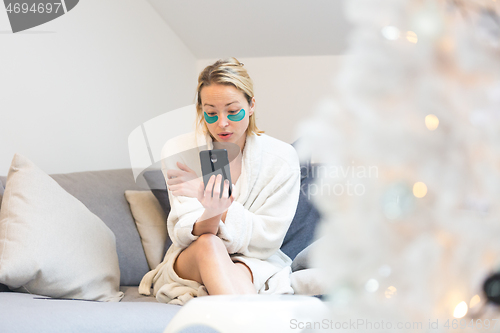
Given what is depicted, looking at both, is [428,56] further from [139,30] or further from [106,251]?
[139,30]

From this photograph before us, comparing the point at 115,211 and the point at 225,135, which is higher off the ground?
the point at 225,135

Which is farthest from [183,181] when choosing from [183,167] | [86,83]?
[86,83]

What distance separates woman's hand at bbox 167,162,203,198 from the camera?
159 cm

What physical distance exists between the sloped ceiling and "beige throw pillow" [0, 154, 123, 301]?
177cm

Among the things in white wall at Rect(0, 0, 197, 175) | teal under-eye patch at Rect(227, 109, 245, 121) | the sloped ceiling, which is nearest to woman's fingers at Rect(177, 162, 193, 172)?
teal under-eye patch at Rect(227, 109, 245, 121)

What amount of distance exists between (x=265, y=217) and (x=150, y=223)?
51 centimetres

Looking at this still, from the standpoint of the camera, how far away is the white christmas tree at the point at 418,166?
0.84ft

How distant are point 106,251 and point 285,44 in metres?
1.97

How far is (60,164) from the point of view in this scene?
6.49 ft

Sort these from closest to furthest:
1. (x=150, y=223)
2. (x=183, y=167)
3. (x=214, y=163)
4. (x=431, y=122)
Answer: (x=431, y=122) < (x=214, y=163) < (x=183, y=167) < (x=150, y=223)

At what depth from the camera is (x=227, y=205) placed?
4.65ft

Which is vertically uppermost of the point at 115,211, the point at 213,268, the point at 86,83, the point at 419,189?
the point at 86,83

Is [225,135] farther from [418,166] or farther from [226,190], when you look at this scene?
[418,166]

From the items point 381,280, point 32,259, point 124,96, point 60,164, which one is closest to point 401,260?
point 381,280
